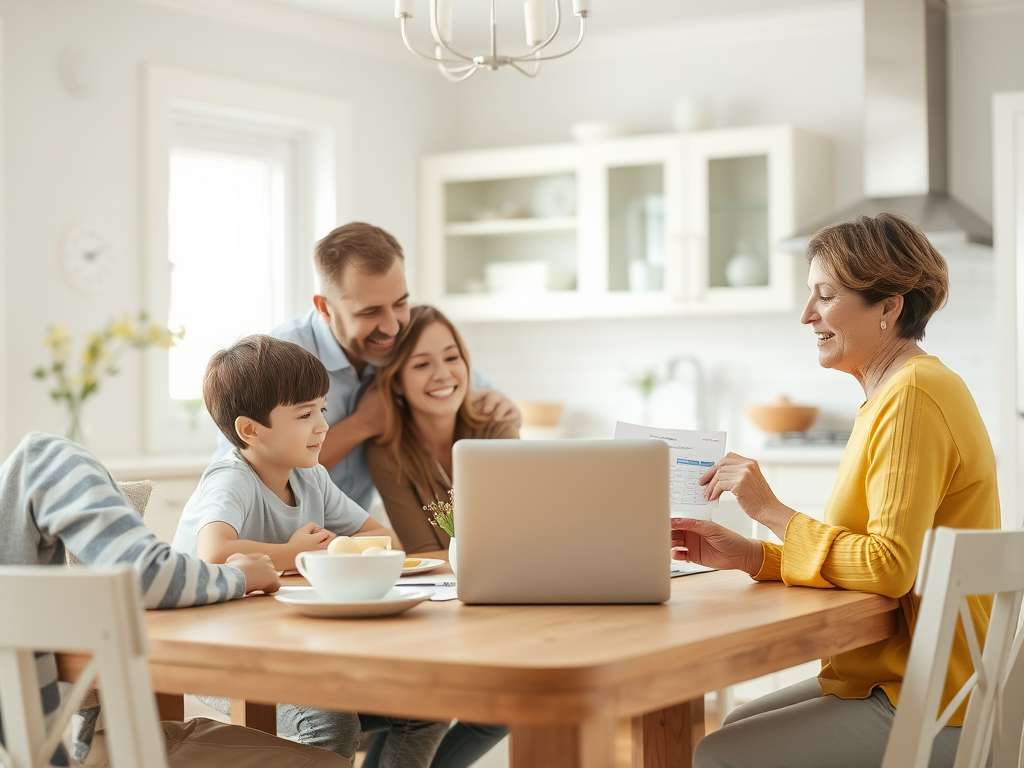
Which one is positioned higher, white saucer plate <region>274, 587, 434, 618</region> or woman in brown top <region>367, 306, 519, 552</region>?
woman in brown top <region>367, 306, 519, 552</region>

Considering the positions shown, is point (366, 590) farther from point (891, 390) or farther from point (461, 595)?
point (891, 390)

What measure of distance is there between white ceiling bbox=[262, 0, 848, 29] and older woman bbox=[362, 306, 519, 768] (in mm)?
2248

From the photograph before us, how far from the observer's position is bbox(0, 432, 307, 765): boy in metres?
1.62

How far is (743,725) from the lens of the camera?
1.88m

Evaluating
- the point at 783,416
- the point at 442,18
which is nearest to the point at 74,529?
the point at 442,18

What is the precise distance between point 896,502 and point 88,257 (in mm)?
3242

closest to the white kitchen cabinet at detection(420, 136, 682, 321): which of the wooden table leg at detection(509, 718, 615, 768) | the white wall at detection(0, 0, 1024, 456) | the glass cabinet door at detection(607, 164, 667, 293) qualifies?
the glass cabinet door at detection(607, 164, 667, 293)

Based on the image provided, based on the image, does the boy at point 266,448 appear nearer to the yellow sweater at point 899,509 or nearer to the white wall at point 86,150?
the yellow sweater at point 899,509

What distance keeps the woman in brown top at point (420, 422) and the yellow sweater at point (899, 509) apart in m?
1.08

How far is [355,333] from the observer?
2861 mm

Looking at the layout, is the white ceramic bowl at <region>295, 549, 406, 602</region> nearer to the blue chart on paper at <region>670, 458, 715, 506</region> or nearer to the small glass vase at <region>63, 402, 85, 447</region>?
the blue chart on paper at <region>670, 458, 715, 506</region>

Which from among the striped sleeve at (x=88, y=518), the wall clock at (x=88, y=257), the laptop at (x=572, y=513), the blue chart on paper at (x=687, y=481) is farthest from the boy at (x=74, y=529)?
the wall clock at (x=88, y=257)

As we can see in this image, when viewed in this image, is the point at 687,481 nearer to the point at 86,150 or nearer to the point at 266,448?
the point at 266,448

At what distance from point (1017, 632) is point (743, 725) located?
17.5 inches
